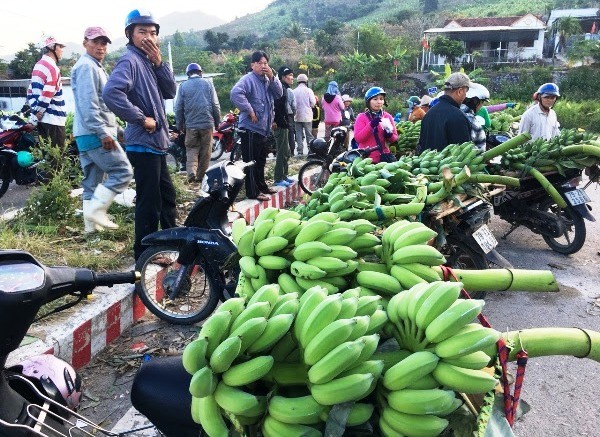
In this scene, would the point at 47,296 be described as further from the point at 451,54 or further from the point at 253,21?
the point at 253,21

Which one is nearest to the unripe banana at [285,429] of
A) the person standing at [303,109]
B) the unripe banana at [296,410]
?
the unripe banana at [296,410]

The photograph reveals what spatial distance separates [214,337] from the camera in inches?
45.6

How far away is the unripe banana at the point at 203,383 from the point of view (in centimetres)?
109

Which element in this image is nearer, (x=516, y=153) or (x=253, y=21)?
(x=516, y=153)

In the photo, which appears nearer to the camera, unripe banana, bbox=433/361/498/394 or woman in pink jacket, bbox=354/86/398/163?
unripe banana, bbox=433/361/498/394

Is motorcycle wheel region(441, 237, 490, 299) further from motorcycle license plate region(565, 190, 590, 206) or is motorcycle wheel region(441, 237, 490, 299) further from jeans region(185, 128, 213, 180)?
jeans region(185, 128, 213, 180)

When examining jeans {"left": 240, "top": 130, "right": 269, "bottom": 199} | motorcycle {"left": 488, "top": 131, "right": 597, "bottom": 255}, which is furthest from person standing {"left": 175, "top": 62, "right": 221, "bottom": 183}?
motorcycle {"left": 488, "top": 131, "right": 597, "bottom": 255}

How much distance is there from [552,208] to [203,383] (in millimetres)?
5427

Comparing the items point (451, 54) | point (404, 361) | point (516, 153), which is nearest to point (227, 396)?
point (404, 361)

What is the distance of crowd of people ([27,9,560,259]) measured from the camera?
403 cm

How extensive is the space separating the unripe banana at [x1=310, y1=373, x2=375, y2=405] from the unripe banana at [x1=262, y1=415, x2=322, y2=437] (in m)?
0.07

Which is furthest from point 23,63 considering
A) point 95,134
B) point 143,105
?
point 143,105

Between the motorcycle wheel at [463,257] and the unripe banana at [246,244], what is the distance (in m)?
2.64

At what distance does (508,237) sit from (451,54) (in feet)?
129
